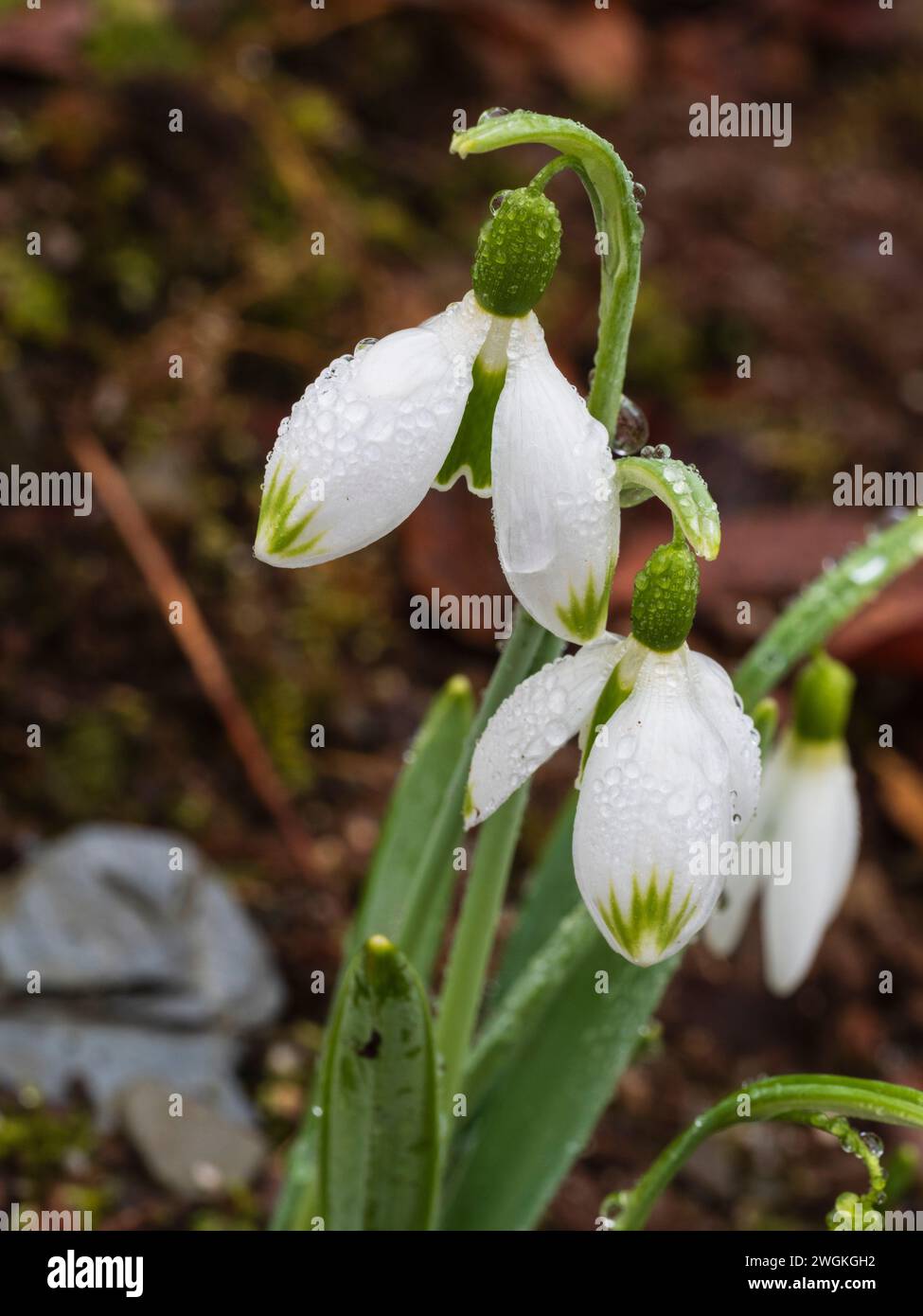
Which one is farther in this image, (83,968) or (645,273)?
(645,273)

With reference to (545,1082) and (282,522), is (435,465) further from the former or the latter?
(545,1082)

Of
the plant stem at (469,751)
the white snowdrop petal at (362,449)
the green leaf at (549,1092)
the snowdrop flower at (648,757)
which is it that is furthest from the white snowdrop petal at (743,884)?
the white snowdrop petal at (362,449)

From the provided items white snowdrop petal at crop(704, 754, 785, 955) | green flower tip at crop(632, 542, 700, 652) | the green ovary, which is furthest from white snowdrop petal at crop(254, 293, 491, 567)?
white snowdrop petal at crop(704, 754, 785, 955)

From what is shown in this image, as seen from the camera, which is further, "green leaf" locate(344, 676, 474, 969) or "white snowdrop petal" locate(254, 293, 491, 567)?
"green leaf" locate(344, 676, 474, 969)

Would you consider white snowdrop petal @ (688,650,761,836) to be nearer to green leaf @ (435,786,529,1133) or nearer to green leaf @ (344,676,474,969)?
green leaf @ (435,786,529,1133)

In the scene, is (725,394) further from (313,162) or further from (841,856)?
(841,856)
